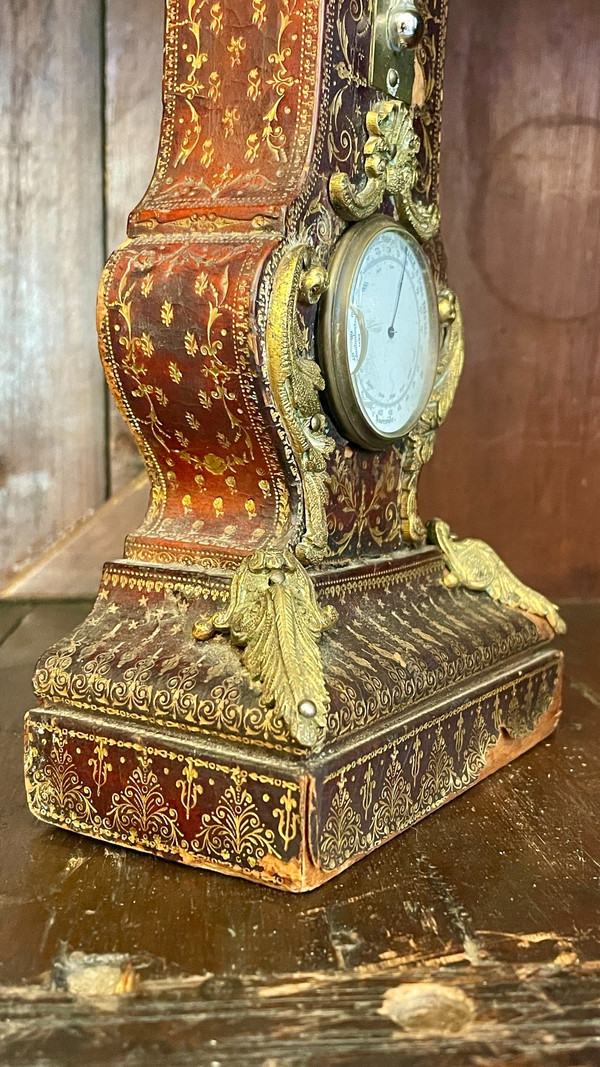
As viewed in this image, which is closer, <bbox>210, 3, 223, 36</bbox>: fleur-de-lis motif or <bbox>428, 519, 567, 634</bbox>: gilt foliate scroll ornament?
<bbox>210, 3, 223, 36</bbox>: fleur-de-lis motif

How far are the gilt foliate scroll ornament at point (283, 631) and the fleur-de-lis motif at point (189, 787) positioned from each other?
0.11m

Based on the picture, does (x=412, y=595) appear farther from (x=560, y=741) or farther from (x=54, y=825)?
(x=54, y=825)

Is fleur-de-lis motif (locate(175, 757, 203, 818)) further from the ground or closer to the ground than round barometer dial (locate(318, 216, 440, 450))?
closer to the ground

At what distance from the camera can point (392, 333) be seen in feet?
4.21

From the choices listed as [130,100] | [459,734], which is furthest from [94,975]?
[130,100]

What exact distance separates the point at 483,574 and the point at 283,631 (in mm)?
526

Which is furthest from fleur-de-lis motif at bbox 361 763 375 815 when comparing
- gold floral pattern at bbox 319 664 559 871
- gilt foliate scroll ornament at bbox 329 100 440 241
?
gilt foliate scroll ornament at bbox 329 100 440 241

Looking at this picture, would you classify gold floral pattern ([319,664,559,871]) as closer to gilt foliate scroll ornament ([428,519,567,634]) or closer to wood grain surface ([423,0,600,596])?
gilt foliate scroll ornament ([428,519,567,634])

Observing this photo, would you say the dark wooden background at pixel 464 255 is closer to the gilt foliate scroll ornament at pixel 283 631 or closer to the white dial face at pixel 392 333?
the white dial face at pixel 392 333

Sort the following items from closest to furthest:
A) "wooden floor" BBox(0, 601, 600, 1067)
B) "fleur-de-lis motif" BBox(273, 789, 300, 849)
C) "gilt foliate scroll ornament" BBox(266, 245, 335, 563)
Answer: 1. "wooden floor" BBox(0, 601, 600, 1067)
2. "fleur-de-lis motif" BBox(273, 789, 300, 849)
3. "gilt foliate scroll ornament" BBox(266, 245, 335, 563)

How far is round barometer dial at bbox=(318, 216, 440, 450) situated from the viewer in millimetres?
1168

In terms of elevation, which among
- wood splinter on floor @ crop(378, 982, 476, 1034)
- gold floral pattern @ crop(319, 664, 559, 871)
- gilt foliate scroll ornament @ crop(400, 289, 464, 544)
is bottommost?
wood splinter on floor @ crop(378, 982, 476, 1034)

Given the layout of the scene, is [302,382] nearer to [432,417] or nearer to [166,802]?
[432,417]

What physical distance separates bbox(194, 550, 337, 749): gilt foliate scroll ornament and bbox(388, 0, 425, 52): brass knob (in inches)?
25.9
